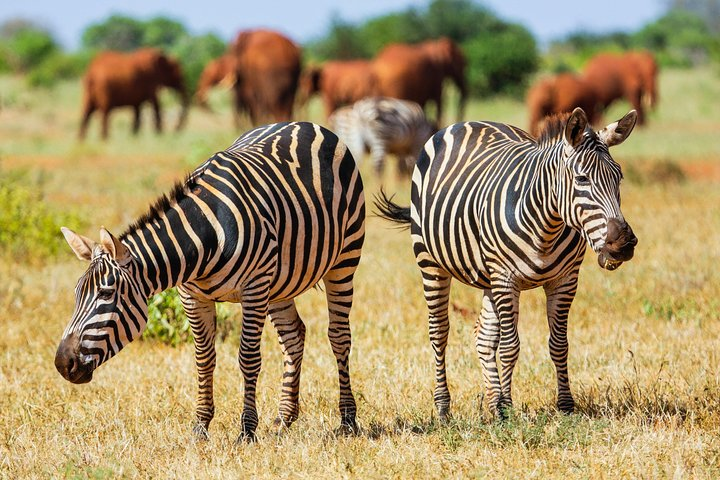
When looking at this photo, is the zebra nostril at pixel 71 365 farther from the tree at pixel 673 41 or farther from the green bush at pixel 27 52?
the tree at pixel 673 41

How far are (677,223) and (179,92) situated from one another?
2216 centimetres

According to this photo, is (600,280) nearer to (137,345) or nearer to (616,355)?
(616,355)

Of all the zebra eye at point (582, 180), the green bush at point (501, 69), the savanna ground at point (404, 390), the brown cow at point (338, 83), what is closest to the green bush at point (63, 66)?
the green bush at point (501, 69)

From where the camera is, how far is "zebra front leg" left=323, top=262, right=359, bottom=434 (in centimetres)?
629

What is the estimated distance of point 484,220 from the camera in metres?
6.07

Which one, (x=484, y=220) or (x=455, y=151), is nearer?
(x=484, y=220)

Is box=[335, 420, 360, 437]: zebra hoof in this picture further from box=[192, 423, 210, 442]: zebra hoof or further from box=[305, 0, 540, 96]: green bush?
box=[305, 0, 540, 96]: green bush

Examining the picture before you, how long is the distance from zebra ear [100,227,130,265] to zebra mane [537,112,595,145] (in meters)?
2.43

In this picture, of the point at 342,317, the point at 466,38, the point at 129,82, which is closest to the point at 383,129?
the point at 342,317

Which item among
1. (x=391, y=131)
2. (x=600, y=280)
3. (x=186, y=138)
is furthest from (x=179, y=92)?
(x=600, y=280)

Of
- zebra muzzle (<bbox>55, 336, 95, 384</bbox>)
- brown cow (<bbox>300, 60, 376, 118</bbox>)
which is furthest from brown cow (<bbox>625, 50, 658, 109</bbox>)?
zebra muzzle (<bbox>55, 336, 95, 384</bbox>)

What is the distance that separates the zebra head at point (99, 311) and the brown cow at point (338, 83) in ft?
66.5

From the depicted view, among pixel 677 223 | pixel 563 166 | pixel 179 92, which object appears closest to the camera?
pixel 563 166

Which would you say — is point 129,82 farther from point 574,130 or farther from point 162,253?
point 574,130
